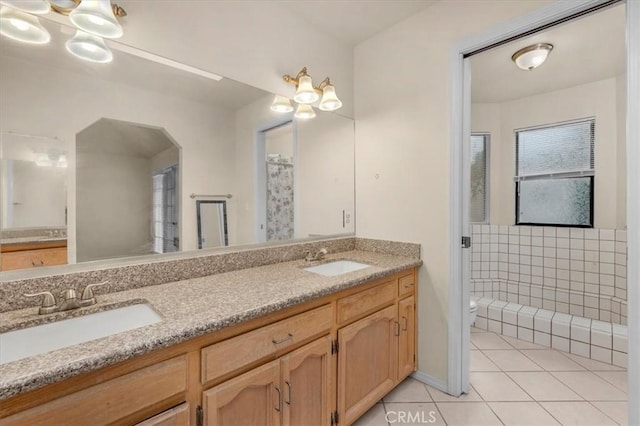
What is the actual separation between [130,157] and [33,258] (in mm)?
539

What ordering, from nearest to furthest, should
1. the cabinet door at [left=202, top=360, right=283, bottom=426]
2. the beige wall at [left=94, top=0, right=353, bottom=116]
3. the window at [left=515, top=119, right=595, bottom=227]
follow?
the cabinet door at [left=202, top=360, right=283, bottom=426] → the beige wall at [left=94, top=0, right=353, bottom=116] → the window at [left=515, top=119, right=595, bottom=227]

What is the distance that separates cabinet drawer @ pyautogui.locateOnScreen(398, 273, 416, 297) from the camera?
183cm

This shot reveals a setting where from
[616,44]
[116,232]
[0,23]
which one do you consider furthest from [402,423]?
[616,44]

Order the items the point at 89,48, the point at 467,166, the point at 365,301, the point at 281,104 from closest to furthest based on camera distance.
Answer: the point at 89,48
the point at 365,301
the point at 467,166
the point at 281,104

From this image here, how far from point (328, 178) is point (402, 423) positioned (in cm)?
160

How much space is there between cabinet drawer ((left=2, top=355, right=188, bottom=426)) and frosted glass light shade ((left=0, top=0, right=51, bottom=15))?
4.34ft

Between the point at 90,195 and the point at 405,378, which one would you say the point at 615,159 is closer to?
the point at 405,378

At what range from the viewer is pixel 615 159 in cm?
273

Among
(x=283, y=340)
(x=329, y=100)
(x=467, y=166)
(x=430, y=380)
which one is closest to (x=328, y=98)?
(x=329, y=100)

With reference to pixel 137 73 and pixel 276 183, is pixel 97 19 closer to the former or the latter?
pixel 137 73

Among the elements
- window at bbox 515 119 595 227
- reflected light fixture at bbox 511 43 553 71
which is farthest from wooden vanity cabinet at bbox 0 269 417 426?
window at bbox 515 119 595 227

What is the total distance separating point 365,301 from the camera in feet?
5.15

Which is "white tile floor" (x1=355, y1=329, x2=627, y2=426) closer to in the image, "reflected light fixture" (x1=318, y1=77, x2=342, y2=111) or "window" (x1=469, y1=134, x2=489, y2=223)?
"window" (x1=469, y1=134, x2=489, y2=223)

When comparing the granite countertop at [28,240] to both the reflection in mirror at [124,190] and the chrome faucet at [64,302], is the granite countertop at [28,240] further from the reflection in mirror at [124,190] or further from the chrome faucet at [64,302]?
the chrome faucet at [64,302]
